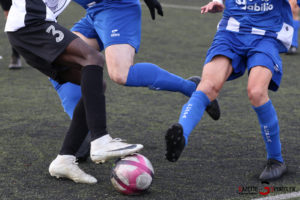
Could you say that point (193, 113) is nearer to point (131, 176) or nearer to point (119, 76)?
point (131, 176)

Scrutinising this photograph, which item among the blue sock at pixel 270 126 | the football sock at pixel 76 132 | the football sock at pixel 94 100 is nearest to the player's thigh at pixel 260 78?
the blue sock at pixel 270 126

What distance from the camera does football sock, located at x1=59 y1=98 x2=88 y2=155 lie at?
12.6 feet

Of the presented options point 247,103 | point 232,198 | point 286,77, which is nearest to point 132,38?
point 232,198

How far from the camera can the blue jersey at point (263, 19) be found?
4094 millimetres

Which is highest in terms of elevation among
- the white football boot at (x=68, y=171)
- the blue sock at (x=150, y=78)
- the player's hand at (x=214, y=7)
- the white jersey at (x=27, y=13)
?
the white jersey at (x=27, y=13)

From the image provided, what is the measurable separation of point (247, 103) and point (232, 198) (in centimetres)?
278

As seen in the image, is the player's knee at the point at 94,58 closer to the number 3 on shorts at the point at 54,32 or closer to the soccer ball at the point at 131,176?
the number 3 on shorts at the point at 54,32

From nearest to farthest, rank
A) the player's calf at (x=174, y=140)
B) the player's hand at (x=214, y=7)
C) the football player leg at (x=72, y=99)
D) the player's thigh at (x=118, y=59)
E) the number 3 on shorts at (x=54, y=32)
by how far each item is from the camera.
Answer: the player's calf at (x=174, y=140)
the number 3 on shorts at (x=54, y=32)
the player's hand at (x=214, y=7)
the football player leg at (x=72, y=99)
the player's thigh at (x=118, y=59)

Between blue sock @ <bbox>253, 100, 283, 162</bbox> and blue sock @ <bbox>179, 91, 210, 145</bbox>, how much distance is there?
36cm

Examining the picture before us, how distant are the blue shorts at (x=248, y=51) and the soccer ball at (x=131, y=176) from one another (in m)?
0.96

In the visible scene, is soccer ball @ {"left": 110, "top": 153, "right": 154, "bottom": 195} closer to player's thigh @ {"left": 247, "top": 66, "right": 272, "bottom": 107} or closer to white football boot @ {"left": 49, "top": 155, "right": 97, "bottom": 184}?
white football boot @ {"left": 49, "top": 155, "right": 97, "bottom": 184}

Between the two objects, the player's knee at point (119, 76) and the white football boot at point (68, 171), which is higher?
the player's knee at point (119, 76)

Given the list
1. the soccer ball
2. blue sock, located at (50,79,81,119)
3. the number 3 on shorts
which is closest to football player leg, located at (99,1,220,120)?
blue sock, located at (50,79,81,119)

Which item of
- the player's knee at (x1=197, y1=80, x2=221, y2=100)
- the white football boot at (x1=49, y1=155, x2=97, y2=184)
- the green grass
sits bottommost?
the green grass
